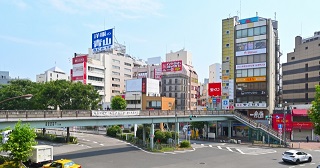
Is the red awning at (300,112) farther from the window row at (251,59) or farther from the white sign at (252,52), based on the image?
the white sign at (252,52)

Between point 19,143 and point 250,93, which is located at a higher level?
point 250,93

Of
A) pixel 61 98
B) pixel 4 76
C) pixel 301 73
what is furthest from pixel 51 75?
pixel 301 73

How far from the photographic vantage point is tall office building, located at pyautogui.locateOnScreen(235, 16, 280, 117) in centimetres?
7256

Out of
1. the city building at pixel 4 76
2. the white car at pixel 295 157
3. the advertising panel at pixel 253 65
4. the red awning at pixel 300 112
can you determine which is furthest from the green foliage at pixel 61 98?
the city building at pixel 4 76

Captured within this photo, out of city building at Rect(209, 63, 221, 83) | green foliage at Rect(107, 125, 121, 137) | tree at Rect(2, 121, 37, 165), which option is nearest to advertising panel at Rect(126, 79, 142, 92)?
green foliage at Rect(107, 125, 121, 137)

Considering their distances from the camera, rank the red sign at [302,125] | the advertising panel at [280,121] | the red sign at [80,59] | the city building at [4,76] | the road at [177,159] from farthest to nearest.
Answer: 1. the city building at [4,76]
2. the red sign at [80,59]
3. the advertising panel at [280,121]
4. the red sign at [302,125]
5. the road at [177,159]

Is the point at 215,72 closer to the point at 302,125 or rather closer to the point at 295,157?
the point at 302,125

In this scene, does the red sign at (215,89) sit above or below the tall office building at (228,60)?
below

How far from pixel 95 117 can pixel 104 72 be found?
234 feet

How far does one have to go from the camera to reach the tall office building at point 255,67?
238ft

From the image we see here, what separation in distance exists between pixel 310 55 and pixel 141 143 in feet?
175

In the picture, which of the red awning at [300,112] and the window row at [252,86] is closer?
the red awning at [300,112]

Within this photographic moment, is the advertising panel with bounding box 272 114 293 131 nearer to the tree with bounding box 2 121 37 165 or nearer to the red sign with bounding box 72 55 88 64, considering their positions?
the tree with bounding box 2 121 37 165

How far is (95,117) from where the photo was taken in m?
41.7
